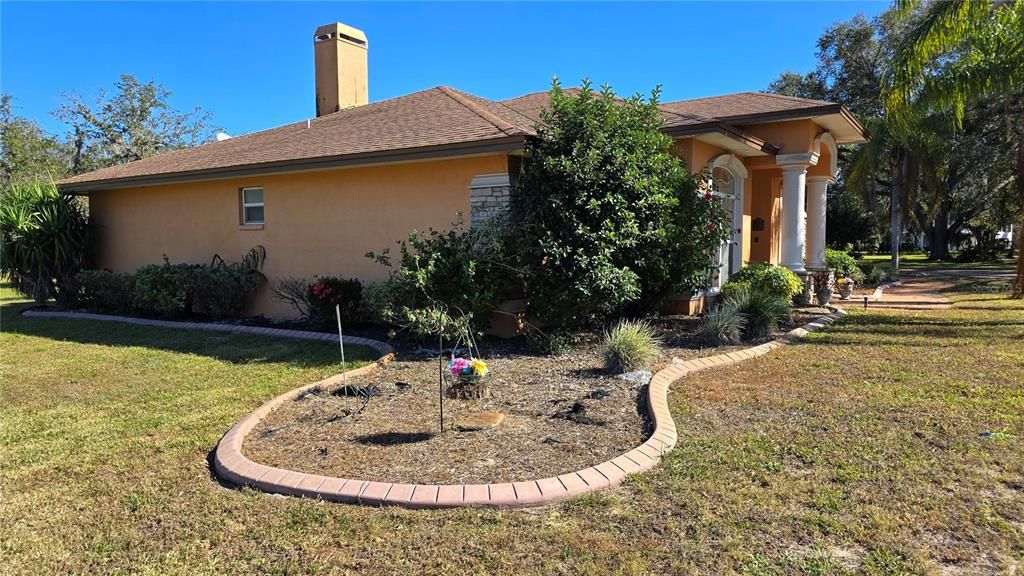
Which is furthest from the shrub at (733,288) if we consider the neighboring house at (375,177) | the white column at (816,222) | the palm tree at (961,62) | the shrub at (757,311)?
the white column at (816,222)

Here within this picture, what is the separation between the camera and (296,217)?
11.7m

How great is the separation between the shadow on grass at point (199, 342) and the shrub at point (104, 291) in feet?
3.07

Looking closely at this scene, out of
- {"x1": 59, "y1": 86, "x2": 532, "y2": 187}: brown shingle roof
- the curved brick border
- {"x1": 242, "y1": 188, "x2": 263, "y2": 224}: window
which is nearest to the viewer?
the curved brick border

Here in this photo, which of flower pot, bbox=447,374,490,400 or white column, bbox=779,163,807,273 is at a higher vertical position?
white column, bbox=779,163,807,273

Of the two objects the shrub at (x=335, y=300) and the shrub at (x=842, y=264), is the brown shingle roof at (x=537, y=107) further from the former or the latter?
the shrub at (x=842, y=264)

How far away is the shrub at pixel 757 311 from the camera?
29.6ft

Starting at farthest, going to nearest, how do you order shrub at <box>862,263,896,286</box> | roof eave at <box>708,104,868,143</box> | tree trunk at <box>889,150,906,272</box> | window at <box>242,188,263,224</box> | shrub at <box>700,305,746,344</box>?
tree trunk at <box>889,150,906,272</box> < shrub at <box>862,263,896,286</box> < window at <box>242,188,263,224</box> < roof eave at <box>708,104,868,143</box> < shrub at <box>700,305,746,344</box>

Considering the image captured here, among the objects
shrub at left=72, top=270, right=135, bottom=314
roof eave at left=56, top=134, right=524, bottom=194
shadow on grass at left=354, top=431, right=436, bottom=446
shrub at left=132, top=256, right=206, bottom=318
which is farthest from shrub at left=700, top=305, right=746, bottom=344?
shrub at left=72, top=270, right=135, bottom=314

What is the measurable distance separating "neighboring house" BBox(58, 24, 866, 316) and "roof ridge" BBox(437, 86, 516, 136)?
0.06 m

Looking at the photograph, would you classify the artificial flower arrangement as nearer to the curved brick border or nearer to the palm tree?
the palm tree

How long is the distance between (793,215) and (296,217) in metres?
9.43

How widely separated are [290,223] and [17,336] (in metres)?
4.86

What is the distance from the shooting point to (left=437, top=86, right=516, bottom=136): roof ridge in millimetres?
9444

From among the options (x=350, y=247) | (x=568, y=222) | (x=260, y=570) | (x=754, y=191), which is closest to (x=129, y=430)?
(x=260, y=570)
